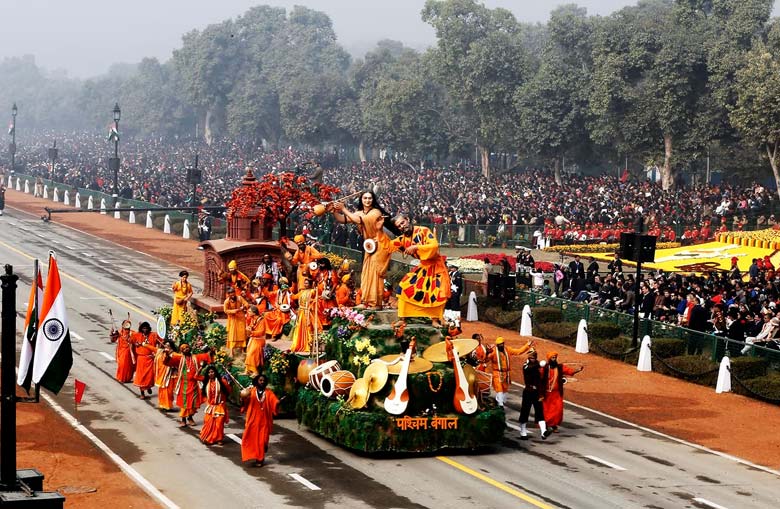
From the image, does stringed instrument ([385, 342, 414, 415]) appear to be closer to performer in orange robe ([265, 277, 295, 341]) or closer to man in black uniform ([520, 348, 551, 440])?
man in black uniform ([520, 348, 551, 440])

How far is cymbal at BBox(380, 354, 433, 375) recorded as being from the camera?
81.2ft

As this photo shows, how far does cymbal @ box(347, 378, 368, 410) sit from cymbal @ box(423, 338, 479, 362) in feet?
4.50

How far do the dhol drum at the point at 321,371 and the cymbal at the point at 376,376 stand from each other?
3.51ft

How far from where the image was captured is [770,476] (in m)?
25.1

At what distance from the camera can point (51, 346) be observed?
55.1 feet

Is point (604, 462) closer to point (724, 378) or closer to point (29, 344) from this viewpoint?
point (724, 378)

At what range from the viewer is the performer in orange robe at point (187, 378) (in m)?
27.3

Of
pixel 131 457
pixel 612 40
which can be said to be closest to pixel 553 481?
pixel 131 457

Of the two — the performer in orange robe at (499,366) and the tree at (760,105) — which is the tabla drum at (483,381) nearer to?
the performer in orange robe at (499,366)

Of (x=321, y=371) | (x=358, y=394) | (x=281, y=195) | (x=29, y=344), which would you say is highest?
(x=281, y=195)

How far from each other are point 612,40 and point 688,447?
2216 inches

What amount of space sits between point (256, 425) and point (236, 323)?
18.9ft

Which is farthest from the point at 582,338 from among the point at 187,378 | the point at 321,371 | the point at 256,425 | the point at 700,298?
the point at 256,425

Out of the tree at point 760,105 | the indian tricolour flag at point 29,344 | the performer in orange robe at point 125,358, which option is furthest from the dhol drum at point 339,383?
the tree at point 760,105
